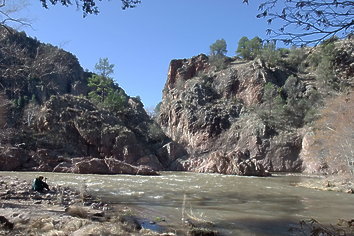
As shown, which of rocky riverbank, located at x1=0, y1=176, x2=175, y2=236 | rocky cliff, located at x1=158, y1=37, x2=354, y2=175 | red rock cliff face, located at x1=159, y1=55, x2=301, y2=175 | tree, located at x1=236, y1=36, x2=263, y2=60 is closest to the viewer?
rocky riverbank, located at x1=0, y1=176, x2=175, y2=236

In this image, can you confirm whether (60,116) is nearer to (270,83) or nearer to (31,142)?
(31,142)

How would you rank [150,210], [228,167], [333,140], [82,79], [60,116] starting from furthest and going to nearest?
[82,79], [60,116], [228,167], [333,140], [150,210]

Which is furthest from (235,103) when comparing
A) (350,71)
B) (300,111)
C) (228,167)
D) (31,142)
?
(31,142)

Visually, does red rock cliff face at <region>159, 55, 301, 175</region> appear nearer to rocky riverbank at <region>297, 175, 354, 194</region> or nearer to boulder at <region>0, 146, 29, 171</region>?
rocky riverbank at <region>297, 175, 354, 194</region>

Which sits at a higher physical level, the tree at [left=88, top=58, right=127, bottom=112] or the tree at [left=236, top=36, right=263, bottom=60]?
the tree at [left=236, top=36, right=263, bottom=60]

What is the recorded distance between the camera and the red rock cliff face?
47125mm

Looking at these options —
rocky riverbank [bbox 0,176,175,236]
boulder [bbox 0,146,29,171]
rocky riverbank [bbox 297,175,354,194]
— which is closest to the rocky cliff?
rocky riverbank [bbox 297,175,354,194]

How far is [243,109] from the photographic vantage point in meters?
59.7

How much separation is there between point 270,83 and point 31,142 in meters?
39.8

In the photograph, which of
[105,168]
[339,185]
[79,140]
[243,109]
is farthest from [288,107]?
[105,168]

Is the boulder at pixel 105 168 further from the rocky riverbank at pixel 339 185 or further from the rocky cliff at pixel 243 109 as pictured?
the rocky riverbank at pixel 339 185

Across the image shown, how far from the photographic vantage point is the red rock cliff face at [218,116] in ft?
155

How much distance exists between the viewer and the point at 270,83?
58.0 meters

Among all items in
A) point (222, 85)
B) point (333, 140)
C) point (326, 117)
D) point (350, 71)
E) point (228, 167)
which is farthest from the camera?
point (222, 85)
